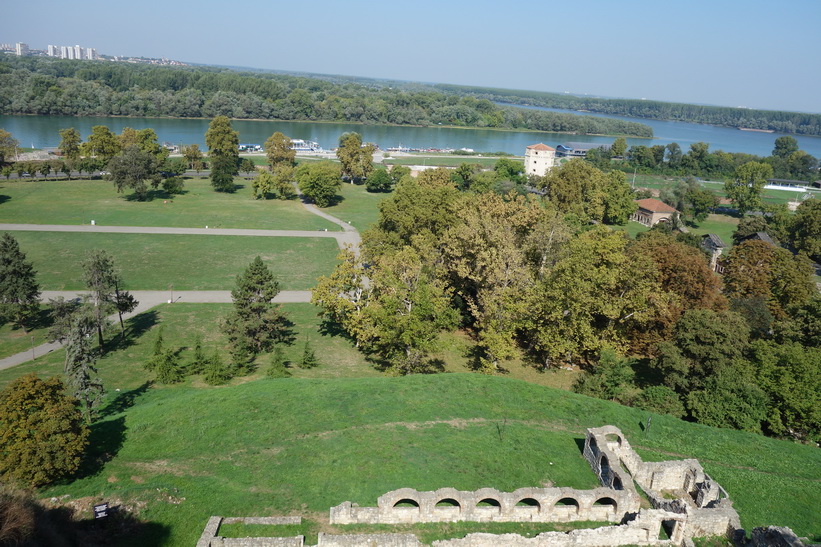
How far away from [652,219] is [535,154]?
3002cm

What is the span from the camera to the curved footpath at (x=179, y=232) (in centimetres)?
3369

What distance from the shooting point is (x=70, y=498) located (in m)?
17.8

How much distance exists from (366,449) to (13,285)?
28.1 m

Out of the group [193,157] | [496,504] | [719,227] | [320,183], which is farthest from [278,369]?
[719,227]

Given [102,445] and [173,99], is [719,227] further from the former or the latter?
[173,99]

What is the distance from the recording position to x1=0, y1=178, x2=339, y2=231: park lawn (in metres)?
62.3

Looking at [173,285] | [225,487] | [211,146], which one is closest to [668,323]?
[225,487]

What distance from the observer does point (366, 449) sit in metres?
21.2

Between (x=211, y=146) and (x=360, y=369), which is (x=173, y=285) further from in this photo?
(x=211, y=146)

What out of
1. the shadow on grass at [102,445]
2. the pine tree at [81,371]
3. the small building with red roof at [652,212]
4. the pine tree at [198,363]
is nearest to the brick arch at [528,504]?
the shadow on grass at [102,445]

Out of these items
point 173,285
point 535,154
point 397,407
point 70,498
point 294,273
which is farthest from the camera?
point 535,154

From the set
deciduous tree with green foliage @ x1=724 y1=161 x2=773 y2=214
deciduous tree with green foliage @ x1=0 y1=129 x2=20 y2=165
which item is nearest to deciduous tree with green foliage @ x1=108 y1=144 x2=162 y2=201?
deciduous tree with green foliage @ x1=0 y1=129 x2=20 y2=165

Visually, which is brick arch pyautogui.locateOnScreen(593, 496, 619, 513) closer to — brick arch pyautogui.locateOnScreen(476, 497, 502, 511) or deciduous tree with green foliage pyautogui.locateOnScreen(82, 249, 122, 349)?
brick arch pyautogui.locateOnScreen(476, 497, 502, 511)

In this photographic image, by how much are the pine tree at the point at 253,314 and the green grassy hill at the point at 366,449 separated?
20.1 feet
